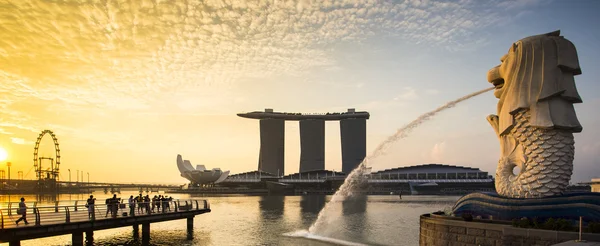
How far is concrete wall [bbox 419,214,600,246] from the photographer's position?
19016 millimetres

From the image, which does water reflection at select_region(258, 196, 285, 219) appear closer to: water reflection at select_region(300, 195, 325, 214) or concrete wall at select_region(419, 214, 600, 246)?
water reflection at select_region(300, 195, 325, 214)

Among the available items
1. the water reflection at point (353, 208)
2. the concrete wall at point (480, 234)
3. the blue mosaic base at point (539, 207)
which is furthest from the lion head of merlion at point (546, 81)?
the water reflection at point (353, 208)

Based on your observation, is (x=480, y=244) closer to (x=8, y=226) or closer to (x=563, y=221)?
(x=563, y=221)

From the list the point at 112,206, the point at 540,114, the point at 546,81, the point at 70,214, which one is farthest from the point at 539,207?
the point at 70,214

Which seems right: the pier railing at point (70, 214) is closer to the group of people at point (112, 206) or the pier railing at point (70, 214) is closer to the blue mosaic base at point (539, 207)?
the group of people at point (112, 206)

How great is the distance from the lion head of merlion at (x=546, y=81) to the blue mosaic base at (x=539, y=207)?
3619mm

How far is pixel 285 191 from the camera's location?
18800 centimetres

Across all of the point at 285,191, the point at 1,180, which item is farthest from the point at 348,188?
the point at 1,180

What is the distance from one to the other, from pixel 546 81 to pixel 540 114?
1.68 meters

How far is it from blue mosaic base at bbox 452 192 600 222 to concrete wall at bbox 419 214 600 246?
130 cm

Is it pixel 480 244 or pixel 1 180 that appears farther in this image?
pixel 1 180

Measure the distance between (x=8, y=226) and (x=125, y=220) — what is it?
866 centimetres

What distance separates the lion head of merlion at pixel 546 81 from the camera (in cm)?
2336

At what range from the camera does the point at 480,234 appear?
2131 cm
